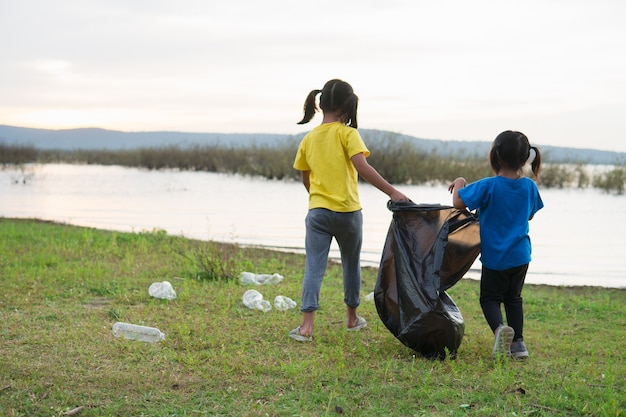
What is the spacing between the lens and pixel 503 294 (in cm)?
466

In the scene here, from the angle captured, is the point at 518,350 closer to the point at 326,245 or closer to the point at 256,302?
the point at 326,245

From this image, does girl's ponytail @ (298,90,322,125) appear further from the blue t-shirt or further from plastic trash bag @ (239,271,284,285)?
plastic trash bag @ (239,271,284,285)

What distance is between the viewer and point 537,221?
52.5ft

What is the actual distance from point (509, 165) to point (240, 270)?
420cm

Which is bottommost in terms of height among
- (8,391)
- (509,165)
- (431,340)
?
(8,391)

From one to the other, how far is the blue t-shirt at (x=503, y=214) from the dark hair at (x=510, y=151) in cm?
10

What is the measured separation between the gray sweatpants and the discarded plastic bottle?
41.3 inches

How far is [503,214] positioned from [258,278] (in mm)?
3625

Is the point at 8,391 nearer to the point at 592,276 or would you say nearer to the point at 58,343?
the point at 58,343

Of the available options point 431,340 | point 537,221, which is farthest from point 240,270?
point 537,221

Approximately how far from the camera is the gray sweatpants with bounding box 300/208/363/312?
485 cm

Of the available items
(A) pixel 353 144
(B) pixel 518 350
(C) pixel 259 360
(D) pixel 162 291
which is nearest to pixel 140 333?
(C) pixel 259 360

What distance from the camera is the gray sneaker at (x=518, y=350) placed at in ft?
15.1

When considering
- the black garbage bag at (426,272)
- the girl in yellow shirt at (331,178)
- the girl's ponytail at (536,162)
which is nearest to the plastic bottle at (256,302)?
the girl in yellow shirt at (331,178)
